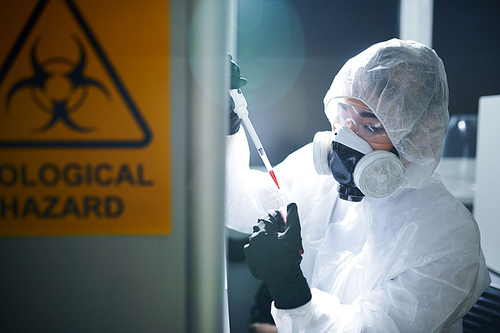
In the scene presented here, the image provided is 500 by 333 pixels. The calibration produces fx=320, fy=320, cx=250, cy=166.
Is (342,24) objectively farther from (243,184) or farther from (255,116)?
(243,184)

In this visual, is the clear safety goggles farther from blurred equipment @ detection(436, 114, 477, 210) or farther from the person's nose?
blurred equipment @ detection(436, 114, 477, 210)

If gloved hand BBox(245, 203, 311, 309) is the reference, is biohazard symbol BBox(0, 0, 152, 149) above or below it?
above

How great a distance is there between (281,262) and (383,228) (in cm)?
39

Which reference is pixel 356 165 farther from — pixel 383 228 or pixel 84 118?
pixel 84 118

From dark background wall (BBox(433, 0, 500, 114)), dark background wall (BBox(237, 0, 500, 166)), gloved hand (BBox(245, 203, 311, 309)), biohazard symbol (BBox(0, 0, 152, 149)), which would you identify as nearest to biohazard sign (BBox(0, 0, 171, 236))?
biohazard symbol (BBox(0, 0, 152, 149))

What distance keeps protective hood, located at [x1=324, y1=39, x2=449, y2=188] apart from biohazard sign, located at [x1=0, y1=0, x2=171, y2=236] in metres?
0.76

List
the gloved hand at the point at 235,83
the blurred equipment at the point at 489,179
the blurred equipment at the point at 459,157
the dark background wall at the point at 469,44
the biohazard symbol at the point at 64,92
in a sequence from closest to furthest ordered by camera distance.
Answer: the biohazard symbol at the point at 64,92 < the gloved hand at the point at 235,83 < the blurred equipment at the point at 489,179 < the dark background wall at the point at 469,44 < the blurred equipment at the point at 459,157

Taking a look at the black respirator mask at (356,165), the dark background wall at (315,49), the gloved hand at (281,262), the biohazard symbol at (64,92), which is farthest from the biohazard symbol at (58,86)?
the dark background wall at (315,49)

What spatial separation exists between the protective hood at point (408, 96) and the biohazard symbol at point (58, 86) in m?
0.81

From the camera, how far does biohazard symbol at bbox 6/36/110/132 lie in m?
0.33

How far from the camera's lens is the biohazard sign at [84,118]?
326mm

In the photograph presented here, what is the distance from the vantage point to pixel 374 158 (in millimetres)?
917

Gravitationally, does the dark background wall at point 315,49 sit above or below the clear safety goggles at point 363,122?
above

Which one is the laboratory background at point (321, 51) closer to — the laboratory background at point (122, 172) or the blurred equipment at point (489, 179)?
the blurred equipment at point (489, 179)
